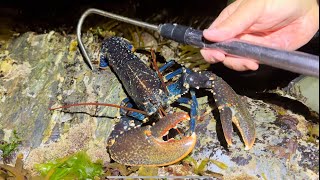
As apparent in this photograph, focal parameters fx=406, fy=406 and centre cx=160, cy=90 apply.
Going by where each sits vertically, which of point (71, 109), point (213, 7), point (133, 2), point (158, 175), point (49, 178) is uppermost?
point (133, 2)

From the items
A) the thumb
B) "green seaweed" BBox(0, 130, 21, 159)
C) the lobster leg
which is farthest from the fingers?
"green seaweed" BBox(0, 130, 21, 159)

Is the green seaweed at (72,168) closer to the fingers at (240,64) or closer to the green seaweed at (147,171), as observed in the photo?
the green seaweed at (147,171)

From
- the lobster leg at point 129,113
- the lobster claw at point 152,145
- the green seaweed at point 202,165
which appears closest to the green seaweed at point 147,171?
the lobster claw at point 152,145

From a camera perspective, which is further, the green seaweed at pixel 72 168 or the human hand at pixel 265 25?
the green seaweed at pixel 72 168

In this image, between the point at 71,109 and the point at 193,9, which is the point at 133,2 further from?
the point at 71,109

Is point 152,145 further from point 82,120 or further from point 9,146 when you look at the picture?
point 9,146

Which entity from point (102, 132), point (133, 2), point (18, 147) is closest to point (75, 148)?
point (102, 132)

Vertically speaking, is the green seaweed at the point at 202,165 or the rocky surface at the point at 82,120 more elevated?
the rocky surface at the point at 82,120
